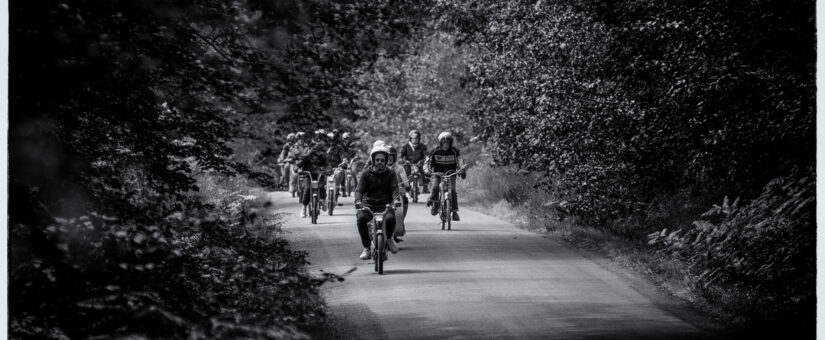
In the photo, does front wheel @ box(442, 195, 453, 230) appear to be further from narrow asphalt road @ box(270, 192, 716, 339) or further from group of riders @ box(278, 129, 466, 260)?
narrow asphalt road @ box(270, 192, 716, 339)

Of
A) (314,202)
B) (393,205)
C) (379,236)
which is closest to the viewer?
(379,236)

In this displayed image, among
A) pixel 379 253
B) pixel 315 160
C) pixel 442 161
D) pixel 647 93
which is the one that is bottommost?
pixel 379 253

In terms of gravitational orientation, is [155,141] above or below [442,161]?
below

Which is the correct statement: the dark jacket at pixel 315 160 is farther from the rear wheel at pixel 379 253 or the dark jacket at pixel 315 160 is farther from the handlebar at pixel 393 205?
the handlebar at pixel 393 205

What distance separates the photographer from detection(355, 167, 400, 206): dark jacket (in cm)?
1662

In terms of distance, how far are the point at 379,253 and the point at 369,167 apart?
1576mm

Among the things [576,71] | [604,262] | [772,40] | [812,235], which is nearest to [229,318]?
[812,235]

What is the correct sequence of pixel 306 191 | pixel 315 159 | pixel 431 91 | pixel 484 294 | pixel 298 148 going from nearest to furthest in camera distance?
pixel 315 159 < pixel 298 148 < pixel 484 294 < pixel 306 191 < pixel 431 91

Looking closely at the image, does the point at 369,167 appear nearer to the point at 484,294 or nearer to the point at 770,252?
the point at 484,294

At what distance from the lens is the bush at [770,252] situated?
33.9 ft

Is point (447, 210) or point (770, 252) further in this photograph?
point (447, 210)

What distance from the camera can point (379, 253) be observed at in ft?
51.5

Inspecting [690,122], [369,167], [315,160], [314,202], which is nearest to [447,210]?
[314,202]

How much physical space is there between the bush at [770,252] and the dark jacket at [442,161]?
10747mm
